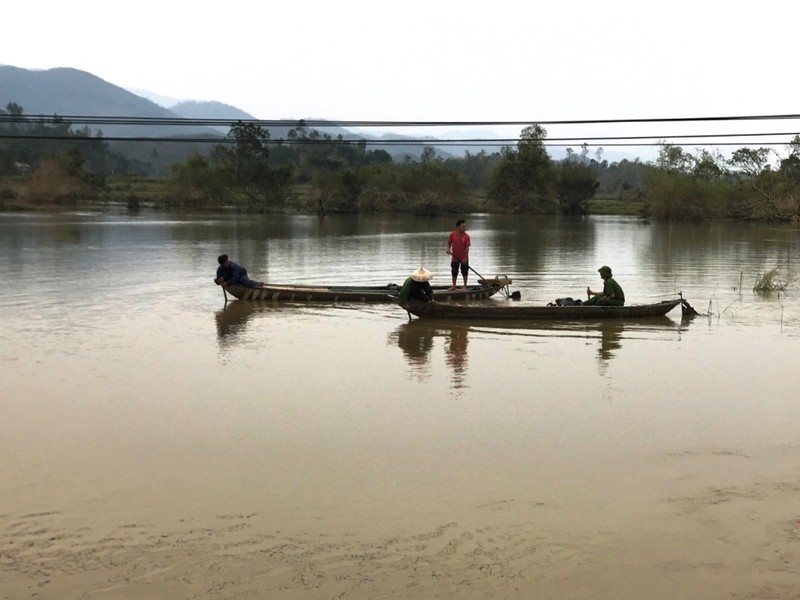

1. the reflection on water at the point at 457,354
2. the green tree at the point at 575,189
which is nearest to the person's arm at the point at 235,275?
the reflection on water at the point at 457,354

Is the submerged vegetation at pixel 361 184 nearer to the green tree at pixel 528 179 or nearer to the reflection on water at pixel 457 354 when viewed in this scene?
the green tree at pixel 528 179

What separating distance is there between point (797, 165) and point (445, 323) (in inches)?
2105

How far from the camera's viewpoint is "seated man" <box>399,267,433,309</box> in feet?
52.6

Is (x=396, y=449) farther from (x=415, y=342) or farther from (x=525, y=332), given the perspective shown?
(x=525, y=332)

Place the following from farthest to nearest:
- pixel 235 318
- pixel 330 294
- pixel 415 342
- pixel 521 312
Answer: pixel 330 294 → pixel 235 318 → pixel 521 312 → pixel 415 342

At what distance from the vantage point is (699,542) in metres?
6.43

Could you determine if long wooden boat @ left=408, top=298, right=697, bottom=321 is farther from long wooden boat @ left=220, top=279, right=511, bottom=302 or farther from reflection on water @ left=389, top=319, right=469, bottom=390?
long wooden boat @ left=220, top=279, right=511, bottom=302

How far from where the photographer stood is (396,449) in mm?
8695

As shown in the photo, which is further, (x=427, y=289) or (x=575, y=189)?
(x=575, y=189)

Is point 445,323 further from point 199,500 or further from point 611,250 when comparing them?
point 611,250

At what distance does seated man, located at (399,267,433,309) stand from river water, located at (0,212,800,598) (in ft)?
1.67

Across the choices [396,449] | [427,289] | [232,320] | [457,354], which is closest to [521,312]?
[427,289]

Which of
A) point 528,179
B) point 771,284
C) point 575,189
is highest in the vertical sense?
point 528,179

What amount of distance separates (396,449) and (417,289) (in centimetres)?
775
